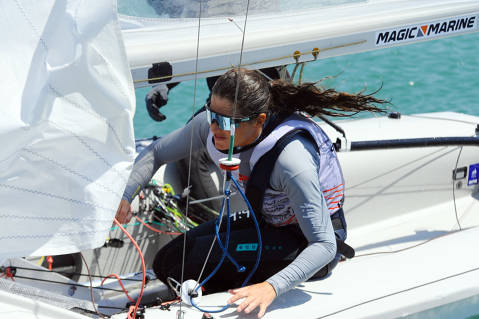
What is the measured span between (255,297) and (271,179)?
311 mm

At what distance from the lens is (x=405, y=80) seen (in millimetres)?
5586

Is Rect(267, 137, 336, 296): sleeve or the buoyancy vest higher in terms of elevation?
the buoyancy vest

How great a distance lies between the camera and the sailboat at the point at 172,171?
1.30m

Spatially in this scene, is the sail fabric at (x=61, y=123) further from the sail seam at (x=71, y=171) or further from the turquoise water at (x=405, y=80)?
the turquoise water at (x=405, y=80)

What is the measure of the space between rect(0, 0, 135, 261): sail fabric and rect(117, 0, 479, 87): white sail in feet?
2.30

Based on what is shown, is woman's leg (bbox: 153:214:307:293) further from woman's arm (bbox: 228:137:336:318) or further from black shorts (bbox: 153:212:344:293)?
woman's arm (bbox: 228:137:336:318)

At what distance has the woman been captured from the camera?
1.59 meters

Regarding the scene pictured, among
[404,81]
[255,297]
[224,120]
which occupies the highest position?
[404,81]

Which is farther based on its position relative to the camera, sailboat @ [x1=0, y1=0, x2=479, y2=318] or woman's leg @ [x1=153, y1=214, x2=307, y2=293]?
woman's leg @ [x1=153, y1=214, x2=307, y2=293]

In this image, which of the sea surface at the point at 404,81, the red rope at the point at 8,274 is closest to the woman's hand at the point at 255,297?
the red rope at the point at 8,274

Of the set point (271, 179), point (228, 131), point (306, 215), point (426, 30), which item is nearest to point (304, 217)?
point (306, 215)

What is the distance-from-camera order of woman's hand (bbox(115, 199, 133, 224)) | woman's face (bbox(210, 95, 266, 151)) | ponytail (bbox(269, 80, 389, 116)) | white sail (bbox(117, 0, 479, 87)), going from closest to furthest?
woman's face (bbox(210, 95, 266, 151)) → ponytail (bbox(269, 80, 389, 116)) → woman's hand (bbox(115, 199, 133, 224)) → white sail (bbox(117, 0, 479, 87))

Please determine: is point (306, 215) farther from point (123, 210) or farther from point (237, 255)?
point (123, 210)

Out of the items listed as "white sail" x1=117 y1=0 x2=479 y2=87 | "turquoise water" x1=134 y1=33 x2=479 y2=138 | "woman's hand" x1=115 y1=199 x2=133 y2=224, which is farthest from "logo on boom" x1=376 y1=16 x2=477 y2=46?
"turquoise water" x1=134 y1=33 x2=479 y2=138
